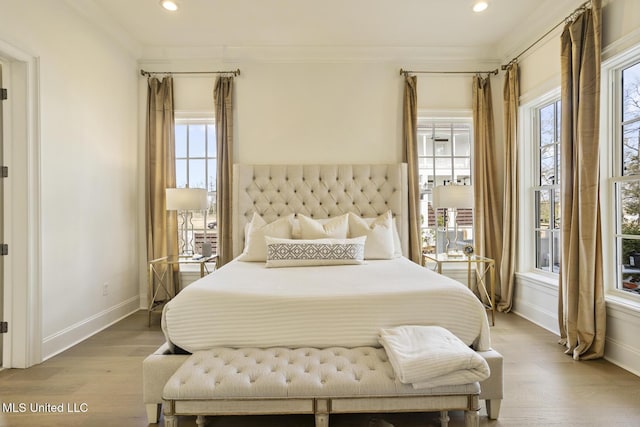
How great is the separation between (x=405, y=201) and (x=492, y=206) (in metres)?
1.01

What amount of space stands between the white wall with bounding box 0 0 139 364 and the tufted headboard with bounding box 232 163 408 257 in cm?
125

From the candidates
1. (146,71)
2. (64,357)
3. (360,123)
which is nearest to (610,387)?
(360,123)

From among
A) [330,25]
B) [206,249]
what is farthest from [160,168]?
[330,25]

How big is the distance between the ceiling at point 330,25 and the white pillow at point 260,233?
6.38 ft

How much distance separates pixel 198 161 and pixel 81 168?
1.33 m

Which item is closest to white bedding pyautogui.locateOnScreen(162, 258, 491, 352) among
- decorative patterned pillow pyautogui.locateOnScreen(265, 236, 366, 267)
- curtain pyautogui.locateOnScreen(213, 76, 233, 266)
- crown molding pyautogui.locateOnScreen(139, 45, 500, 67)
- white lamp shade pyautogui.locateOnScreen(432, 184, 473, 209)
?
decorative patterned pillow pyautogui.locateOnScreen(265, 236, 366, 267)

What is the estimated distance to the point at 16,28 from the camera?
2578 mm

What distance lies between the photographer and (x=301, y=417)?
1.97 metres

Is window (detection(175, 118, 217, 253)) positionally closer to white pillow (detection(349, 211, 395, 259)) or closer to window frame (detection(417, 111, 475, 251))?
white pillow (detection(349, 211, 395, 259))

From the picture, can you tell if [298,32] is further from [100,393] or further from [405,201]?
[100,393]

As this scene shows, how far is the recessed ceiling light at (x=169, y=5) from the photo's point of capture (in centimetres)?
321

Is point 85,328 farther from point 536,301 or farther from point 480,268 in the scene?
Answer: point 536,301

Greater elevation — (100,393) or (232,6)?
(232,6)

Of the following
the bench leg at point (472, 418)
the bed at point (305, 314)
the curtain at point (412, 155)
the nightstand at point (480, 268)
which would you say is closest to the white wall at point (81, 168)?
the bed at point (305, 314)
